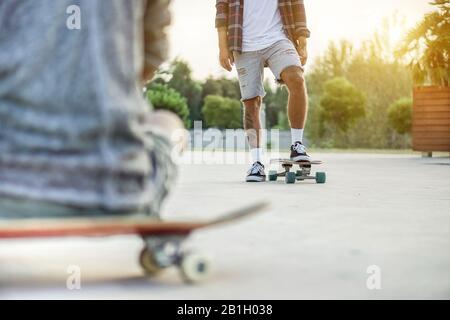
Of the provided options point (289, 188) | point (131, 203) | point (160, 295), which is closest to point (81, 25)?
point (131, 203)

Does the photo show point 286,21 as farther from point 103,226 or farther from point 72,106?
point 103,226

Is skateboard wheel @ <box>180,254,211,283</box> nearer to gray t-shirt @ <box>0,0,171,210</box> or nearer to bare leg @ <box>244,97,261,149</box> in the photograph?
gray t-shirt @ <box>0,0,171,210</box>

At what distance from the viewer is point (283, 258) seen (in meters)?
2.39

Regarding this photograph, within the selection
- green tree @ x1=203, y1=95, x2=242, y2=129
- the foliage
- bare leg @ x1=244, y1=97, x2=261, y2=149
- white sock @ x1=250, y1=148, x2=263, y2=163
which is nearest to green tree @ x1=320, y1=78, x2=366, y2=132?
the foliage

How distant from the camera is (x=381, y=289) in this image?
1933 mm

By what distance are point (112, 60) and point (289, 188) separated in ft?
11.7

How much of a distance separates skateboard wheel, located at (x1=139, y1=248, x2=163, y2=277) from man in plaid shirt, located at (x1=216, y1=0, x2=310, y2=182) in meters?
4.23

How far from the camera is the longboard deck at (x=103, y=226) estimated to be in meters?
1.75

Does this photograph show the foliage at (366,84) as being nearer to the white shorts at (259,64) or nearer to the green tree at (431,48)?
the green tree at (431,48)

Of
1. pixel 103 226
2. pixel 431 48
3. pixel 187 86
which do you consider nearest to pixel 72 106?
pixel 103 226

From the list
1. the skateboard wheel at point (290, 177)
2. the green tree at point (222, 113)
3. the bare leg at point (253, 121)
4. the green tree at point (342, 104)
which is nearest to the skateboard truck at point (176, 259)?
the skateboard wheel at point (290, 177)

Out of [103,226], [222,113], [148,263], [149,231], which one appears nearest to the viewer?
[103,226]

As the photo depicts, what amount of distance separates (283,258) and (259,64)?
4.09 meters
